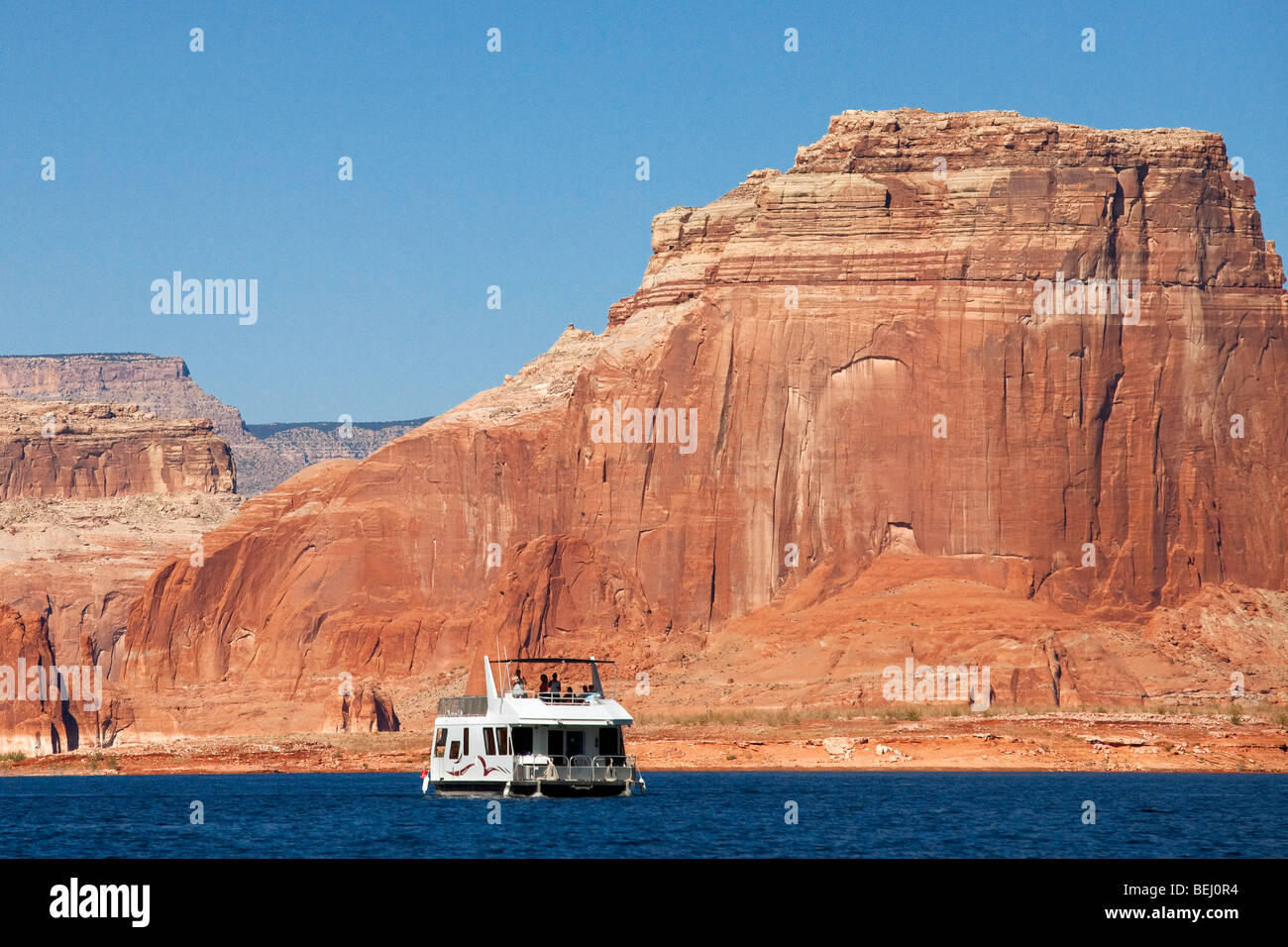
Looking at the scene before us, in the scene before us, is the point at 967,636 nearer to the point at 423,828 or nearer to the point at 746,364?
the point at 746,364

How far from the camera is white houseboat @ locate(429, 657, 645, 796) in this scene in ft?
224

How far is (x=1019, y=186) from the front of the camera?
13975cm

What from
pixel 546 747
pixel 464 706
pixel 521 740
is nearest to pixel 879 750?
pixel 464 706

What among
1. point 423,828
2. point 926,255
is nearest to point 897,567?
point 926,255

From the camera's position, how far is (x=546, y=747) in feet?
227

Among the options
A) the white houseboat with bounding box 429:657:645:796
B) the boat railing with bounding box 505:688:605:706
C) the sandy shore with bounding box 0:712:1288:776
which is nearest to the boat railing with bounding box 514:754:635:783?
the white houseboat with bounding box 429:657:645:796

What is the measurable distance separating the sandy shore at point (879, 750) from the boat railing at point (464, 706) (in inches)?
1290

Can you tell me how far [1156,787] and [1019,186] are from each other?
65749 mm

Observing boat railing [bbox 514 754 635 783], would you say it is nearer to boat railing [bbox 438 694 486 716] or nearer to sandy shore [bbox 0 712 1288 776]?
boat railing [bbox 438 694 486 716]

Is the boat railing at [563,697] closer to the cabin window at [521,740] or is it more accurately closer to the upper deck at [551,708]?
the upper deck at [551,708]

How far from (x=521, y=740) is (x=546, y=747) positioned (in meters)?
1.04

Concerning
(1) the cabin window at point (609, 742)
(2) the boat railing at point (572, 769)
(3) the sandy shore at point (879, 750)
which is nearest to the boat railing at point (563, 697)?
(1) the cabin window at point (609, 742)
